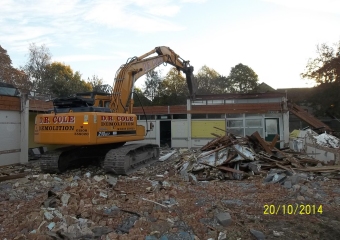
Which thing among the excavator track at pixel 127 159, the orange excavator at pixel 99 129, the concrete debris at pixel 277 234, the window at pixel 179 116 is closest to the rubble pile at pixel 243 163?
the excavator track at pixel 127 159

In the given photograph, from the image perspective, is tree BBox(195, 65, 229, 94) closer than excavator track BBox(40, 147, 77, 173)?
No

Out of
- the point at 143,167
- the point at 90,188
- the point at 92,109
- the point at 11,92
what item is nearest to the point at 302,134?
the point at 143,167

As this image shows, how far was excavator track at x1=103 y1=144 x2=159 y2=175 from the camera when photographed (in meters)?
8.99

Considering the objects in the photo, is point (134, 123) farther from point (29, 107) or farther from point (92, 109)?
point (29, 107)

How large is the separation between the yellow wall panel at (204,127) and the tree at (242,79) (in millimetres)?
23572

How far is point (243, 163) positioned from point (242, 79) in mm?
34001

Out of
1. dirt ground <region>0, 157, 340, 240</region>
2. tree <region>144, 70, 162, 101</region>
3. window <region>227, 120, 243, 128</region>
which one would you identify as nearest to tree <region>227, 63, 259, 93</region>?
tree <region>144, 70, 162, 101</region>

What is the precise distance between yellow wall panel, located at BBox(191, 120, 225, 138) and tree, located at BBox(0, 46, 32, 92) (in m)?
18.7

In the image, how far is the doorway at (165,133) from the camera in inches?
789

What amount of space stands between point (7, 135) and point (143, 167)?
19.1ft

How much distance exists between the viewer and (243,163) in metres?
9.86

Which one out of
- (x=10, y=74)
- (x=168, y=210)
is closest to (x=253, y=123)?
(x=168, y=210)

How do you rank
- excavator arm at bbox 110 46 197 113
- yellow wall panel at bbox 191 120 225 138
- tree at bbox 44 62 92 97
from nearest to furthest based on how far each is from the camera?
excavator arm at bbox 110 46 197 113
yellow wall panel at bbox 191 120 225 138
tree at bbox 44 62 92 97

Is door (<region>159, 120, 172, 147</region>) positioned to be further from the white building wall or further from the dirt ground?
the dirt ground
